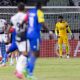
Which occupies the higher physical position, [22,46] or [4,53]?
[22,46]

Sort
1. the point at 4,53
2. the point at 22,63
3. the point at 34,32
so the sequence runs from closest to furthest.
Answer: the point at 22,63, the point at 34,32, the point at 4,53

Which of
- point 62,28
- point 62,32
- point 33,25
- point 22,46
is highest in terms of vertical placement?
point 33,25

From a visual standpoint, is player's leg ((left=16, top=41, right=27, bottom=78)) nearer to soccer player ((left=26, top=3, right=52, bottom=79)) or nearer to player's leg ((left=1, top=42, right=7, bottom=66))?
soccer player ((left=26, top=3, right=52, bottom=79))

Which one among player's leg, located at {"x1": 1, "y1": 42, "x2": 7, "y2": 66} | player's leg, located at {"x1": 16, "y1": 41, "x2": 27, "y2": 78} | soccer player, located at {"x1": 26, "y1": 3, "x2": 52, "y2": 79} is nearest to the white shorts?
player's leg, located at {"x1": 16, "y1": 41, "x2": 27, "y2": 78}

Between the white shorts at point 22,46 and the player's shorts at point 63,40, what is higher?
the white shorts at point 22,46

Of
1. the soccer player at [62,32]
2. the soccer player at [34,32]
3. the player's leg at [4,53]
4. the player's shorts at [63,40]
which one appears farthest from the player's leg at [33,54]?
the player's shorts at [63,40]

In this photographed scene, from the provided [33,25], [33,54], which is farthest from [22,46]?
[33,25]

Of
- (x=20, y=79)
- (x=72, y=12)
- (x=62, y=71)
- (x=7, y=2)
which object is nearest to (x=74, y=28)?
(x=72, y=12)

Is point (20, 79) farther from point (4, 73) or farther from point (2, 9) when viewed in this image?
point (2, 9)

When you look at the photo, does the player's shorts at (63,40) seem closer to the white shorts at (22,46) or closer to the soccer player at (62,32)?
the soccer player at (62,32)

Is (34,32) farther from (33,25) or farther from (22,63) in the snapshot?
(22,63)

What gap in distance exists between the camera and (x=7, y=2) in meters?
35.3

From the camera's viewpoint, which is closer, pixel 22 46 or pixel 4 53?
pixel 22 46

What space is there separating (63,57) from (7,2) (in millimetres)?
11395
